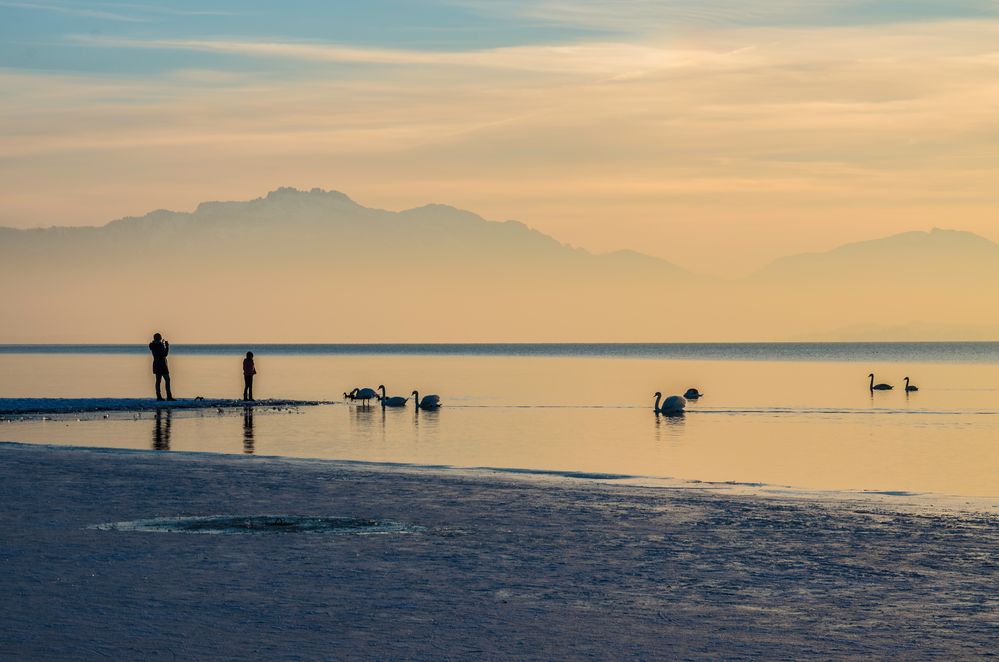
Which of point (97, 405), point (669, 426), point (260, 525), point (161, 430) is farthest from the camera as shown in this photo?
point (97, 405)

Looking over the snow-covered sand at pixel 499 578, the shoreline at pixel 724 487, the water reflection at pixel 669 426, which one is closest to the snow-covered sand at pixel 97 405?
the water reflection at pixel 669 426

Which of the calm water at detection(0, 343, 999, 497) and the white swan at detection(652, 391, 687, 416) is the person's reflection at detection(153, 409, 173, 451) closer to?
the calm water at detection(0, 343, 999, 497)

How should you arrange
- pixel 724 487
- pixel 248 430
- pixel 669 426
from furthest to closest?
pixel 669 426 → pixel 248 430 → pixel 724 487

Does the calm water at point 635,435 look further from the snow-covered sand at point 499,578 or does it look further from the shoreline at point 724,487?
the snow-covered sand at point 499,578

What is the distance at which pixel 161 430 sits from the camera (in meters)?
41.2

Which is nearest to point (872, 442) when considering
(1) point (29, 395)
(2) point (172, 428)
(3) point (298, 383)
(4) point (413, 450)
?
(4) point (413, 450)

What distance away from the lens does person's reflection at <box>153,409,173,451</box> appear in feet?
115

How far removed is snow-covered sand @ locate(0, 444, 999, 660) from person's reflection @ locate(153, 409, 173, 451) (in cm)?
1303

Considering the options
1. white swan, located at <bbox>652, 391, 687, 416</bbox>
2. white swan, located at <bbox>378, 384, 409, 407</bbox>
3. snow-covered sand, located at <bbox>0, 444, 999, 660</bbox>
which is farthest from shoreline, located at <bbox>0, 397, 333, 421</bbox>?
snow-covered sand, located at <bbox>0, 444, 999, 660</bbox>

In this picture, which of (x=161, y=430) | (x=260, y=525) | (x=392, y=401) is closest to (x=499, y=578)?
(x=260, y=525)

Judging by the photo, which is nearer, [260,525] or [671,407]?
[260,525]

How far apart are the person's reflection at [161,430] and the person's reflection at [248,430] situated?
218cm

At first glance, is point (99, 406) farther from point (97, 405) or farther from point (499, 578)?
point (499, 578)

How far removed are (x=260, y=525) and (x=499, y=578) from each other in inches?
210
